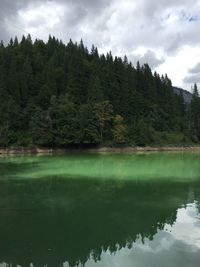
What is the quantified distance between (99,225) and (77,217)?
1.50 meters

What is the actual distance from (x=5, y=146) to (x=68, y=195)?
161ft

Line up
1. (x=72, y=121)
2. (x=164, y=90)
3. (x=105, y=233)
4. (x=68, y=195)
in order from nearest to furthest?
(x=105, y=233)
(x=68, y=195)
(x=72, y=121)
(x=164, y=90)

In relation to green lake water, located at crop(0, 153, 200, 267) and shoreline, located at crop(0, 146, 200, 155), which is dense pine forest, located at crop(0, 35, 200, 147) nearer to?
shoreline, located at crop(0, 146, 200, 155)

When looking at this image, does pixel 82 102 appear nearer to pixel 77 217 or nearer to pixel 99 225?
pixel 77 217

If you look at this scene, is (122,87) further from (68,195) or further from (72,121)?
(68,195)

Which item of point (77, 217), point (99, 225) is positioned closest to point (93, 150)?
point (77, 217)

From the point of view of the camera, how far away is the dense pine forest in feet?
239

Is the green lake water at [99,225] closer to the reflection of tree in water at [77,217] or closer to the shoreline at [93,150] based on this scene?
the reflection of tree in water at [77,217]

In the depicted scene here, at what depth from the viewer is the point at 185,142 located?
293 feet

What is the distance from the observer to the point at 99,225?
14.4m

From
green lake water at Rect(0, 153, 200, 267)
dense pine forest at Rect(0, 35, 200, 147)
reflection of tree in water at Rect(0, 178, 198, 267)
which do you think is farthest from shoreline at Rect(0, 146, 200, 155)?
green lake water at Rect(0, 153, 200, 267)

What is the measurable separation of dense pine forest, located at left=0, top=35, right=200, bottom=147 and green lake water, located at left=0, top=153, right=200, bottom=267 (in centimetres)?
4786

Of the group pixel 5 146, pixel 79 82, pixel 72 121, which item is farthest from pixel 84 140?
pixel 79 82

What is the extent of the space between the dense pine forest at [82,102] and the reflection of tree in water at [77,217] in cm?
4740
